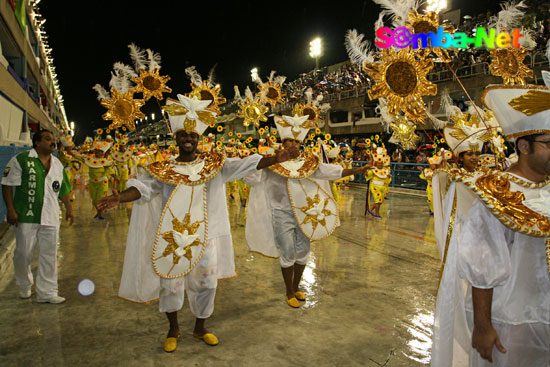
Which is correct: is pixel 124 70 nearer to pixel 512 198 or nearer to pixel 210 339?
pixel 210 339

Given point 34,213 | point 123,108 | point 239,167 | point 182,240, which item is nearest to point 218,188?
point 239,167

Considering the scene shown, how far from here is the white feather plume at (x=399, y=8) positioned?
3301mm

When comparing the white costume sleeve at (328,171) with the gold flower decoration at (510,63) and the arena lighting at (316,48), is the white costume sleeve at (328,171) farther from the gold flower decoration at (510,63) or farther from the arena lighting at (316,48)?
the arena lighting at (316,48)

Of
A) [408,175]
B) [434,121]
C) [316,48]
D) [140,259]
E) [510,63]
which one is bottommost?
[408,175]

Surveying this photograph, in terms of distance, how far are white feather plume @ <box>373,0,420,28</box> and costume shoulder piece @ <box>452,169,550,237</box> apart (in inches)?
75.6

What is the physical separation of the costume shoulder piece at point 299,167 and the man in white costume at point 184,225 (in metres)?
1.04

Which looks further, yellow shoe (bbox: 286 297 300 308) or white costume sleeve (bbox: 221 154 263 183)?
yellow shoe (bbox: 286 297 300 308)

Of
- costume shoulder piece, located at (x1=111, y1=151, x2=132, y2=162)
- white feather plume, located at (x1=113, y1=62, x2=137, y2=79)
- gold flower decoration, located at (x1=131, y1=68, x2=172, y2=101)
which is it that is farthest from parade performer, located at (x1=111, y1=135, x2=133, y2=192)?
gold flower decoration, located at (x1=131, y1=68, x2=172, y2=101)

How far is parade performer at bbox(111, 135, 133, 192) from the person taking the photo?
1218 centimetres

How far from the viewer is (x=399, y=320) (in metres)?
3.88

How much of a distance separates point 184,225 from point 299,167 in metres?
1.83

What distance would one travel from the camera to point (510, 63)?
3.71 meters

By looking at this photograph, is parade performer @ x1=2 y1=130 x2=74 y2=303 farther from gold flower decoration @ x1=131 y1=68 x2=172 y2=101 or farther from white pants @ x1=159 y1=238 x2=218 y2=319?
white pants @ x1=159 y1=238 x2=218 y2=319

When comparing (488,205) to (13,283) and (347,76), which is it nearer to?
(13,283)
